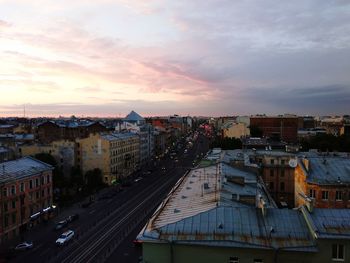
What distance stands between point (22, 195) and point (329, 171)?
37.5 metres

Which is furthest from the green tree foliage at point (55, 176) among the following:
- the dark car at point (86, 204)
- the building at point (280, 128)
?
the building at point (280, 128)

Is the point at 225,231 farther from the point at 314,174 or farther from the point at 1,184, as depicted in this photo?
the point at 1,184

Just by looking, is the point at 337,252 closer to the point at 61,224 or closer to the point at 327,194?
the point at 327,194

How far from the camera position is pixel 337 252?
20703 mm

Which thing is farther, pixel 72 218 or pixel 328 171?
pixel 72 218

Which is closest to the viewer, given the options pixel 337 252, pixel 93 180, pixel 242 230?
pixel 337 252

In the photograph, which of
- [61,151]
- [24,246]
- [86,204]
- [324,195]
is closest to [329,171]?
[324,195]

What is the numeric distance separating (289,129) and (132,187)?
92353 millimetres

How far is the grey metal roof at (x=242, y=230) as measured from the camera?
21.2m

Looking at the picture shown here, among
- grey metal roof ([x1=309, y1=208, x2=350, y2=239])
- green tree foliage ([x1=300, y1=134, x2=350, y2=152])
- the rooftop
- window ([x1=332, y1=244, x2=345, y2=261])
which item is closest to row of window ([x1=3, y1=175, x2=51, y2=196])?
the rooftop

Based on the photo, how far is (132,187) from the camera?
7869 centimetres

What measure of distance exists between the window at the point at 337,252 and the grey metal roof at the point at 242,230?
114 cm

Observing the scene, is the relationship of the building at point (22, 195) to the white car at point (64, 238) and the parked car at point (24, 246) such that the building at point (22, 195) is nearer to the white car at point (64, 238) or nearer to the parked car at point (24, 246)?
the parked car at point (24, 246)

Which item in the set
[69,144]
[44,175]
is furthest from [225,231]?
[69,144]
